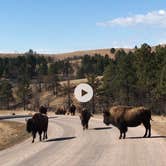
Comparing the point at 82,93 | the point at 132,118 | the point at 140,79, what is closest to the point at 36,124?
the point at 132,118

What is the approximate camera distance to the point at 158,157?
1872 cm

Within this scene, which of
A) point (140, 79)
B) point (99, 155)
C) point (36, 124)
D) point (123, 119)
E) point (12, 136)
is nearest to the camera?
point (99, 155)

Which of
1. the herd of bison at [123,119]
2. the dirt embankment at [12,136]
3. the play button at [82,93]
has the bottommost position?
the dirt embankment at [12,136]

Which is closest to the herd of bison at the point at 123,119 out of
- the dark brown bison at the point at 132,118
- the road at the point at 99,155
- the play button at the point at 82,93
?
the dark brown bison at the point at 132,118

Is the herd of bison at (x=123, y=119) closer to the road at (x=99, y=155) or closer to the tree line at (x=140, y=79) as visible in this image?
the road at (x=99, y=155)

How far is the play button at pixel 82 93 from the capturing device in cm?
5581

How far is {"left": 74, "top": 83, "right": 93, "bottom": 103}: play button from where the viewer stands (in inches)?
2197

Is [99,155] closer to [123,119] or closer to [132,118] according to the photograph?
[132,118]

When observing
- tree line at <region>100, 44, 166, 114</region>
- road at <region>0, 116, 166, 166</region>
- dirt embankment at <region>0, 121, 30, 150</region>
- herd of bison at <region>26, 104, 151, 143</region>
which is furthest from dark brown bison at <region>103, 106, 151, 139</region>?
tree line at <region>100, 44, 166, 114</region>

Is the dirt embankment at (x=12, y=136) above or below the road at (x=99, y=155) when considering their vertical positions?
below

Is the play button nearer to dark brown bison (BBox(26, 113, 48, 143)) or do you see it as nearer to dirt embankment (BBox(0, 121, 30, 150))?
dirt embankment (BBox(0, 121, 30, 150))

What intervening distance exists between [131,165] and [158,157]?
2370 millimetres

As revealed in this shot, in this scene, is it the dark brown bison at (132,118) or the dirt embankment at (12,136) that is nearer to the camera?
the dark brown bison at (132,118)

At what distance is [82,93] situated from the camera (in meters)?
64.6
